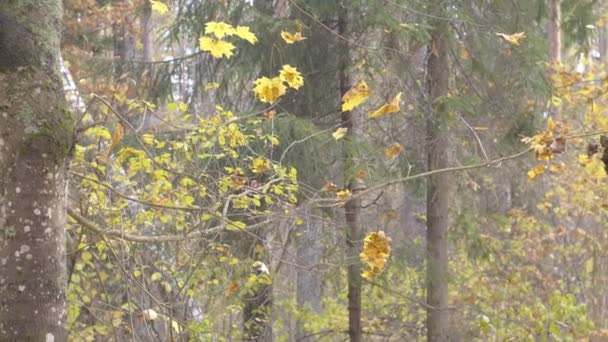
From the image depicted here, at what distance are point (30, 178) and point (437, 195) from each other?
679 cm

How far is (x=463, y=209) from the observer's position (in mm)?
9055

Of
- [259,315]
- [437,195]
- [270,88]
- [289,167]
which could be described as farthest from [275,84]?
[437,195]

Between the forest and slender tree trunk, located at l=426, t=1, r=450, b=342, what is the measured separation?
26mm

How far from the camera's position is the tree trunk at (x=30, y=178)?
219cm

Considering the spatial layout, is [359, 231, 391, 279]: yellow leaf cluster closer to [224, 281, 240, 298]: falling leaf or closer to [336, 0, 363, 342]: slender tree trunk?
[224, 281, 240, 298]: falling leaf

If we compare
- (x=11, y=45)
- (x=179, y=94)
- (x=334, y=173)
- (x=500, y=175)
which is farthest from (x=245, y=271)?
(x=500, y=175)

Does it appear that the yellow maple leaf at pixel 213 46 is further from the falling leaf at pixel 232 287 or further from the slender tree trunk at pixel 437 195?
the slender tree trunk at pixel 437 195

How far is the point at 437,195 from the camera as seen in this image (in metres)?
8.55

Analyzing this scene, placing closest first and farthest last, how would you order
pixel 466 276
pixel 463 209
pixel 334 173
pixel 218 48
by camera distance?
pixel 218 48, pixel 334 173, pixel 463 209, pixel 466 276

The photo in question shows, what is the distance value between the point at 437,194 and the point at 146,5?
3.95 meters

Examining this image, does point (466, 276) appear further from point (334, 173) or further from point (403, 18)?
point (403, 18)

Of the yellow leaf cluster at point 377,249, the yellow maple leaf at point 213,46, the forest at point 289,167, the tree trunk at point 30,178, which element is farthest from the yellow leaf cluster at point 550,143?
the tree trunk at point 30,178

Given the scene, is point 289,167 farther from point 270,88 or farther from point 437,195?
point 437,195

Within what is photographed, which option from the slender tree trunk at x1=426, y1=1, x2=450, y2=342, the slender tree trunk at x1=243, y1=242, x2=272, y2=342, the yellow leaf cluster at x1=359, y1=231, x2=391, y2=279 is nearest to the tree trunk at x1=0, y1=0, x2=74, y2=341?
the yellow leaf cluster at x1=359, y1=231, x2=391, y2=279
